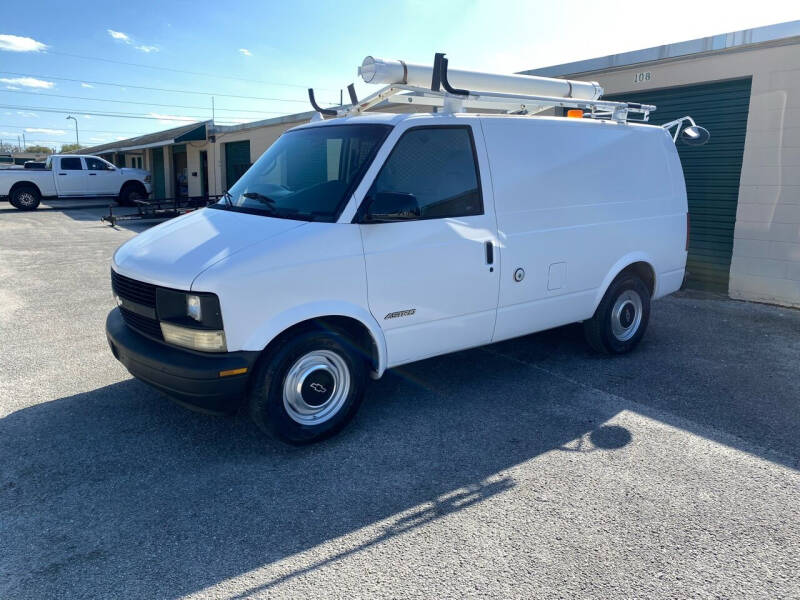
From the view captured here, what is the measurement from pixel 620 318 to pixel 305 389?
3.42 meters

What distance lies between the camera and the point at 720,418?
4.59 meters

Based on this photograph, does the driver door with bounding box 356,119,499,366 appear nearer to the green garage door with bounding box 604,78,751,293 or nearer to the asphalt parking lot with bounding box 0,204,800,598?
the asphalt parking lot with bounding box 0,204,800,598

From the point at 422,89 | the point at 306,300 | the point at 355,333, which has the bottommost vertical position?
the point at 355,333

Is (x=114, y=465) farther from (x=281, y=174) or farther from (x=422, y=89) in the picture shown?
(x=422, y=89)

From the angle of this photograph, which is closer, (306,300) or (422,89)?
(306,300)

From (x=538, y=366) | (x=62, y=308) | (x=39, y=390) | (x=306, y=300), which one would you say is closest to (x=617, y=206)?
(x=538, y=366)

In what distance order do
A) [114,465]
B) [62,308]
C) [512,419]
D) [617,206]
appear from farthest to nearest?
[62,308]
[617,206]
[512,419]
[114,465]

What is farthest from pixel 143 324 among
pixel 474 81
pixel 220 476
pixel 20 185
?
pixel 20 185

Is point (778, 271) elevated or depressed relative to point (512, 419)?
elevated

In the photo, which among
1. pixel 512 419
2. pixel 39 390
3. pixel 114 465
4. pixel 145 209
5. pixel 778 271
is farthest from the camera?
pixel 145 209

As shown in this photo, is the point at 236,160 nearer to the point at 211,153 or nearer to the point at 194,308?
the point at 211,153

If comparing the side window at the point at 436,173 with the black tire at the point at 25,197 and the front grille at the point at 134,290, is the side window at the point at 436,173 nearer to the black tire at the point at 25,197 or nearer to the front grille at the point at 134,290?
the front grille at the point at 134,290

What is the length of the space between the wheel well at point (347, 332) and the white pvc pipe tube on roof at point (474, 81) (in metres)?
1.84

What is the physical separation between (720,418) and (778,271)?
4.62 metres
